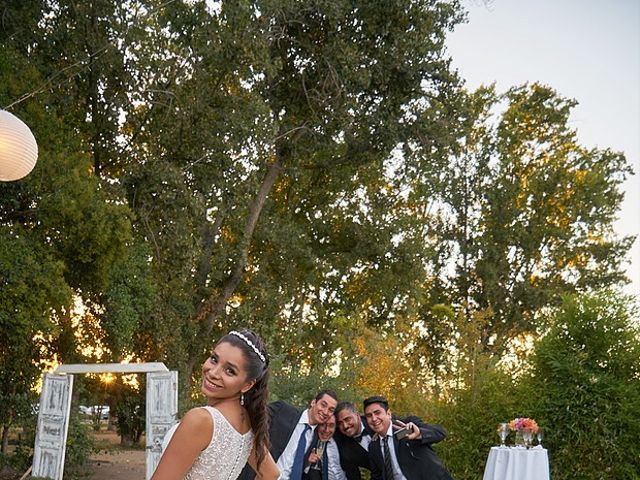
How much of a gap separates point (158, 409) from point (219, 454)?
7.82 metres

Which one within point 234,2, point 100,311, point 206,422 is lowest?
point 206,422

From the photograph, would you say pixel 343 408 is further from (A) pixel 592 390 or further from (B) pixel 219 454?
(A) pixel 592 390

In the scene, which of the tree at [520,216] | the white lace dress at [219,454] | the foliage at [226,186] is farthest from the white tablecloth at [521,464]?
the tree at [520,216]

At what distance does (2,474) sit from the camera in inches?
502

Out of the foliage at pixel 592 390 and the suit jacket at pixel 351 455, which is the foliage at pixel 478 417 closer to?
the foliage at pixel 592 390

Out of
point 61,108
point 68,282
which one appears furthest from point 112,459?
point 61,108

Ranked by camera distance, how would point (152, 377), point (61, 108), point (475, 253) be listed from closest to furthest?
1. point (152, 377)
2. point (61, 108)
3. point (475, 253)

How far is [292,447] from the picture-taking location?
5.80 meters

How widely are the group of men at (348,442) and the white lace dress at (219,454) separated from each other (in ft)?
11.3

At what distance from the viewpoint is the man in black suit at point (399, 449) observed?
5.95 meters

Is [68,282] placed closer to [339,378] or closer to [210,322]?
[339,378]

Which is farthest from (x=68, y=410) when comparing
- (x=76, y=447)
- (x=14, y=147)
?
(x=14, y=147)

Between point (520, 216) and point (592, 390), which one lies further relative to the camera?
point (520, 216)

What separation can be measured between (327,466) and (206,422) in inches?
152
